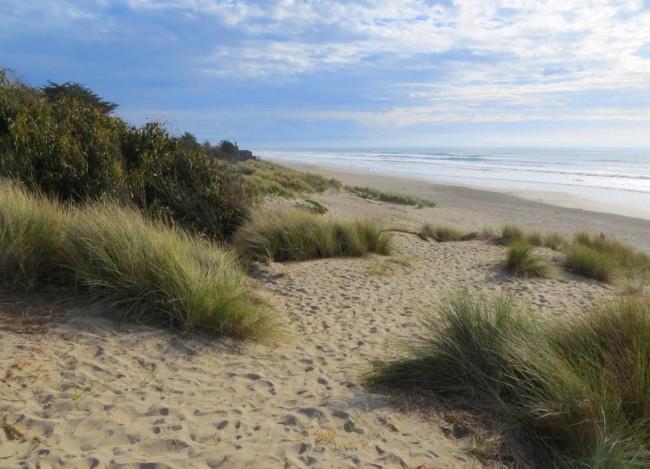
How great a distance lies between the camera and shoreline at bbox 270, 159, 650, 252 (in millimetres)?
18672

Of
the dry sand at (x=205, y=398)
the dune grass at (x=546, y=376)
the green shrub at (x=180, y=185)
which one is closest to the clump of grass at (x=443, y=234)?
the green shrub at (x=180, y=185)

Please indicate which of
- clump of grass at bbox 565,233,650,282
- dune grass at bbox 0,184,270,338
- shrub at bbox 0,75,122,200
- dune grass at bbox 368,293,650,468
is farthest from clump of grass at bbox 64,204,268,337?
clump of grass at bbox 565,233,650,282

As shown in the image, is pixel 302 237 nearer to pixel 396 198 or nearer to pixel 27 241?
pixel 27 241

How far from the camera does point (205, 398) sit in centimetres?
379

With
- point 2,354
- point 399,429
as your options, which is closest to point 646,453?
point 399,429

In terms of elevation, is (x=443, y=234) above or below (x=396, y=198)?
below

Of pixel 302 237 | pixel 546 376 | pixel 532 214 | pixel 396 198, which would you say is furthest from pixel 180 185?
pixel 532 214

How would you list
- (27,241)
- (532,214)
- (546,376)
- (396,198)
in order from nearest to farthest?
(546,376)
(27,241)
(532,214)
(396,198)

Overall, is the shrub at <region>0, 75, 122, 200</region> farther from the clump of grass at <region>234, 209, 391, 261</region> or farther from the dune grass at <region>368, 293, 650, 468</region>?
the dune grass at <region>368, 293, 650, 468</region>

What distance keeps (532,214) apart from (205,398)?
21080mm

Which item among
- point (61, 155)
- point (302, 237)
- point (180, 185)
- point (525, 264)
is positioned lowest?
point (525, 264)

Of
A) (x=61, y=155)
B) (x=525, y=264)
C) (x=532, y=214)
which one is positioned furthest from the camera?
(x=532, y=214)

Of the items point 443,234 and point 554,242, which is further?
point 443,234

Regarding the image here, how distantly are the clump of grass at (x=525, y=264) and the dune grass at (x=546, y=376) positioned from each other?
5.64m
